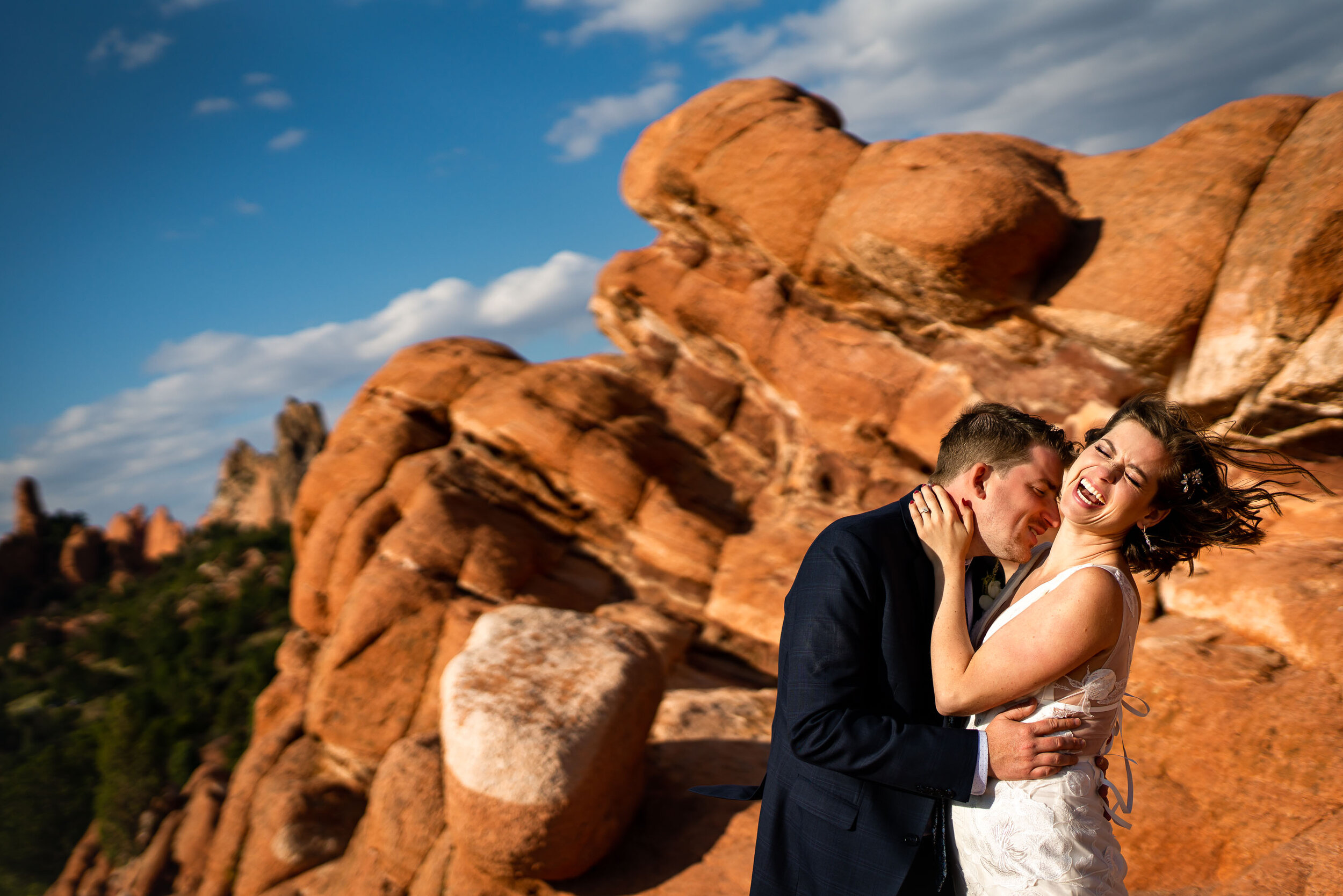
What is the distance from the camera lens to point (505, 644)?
7.59 meters

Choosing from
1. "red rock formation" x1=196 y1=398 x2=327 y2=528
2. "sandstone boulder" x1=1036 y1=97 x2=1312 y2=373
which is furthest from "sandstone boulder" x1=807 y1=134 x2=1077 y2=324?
"red rock formation" x1=196 y1=398 x2=327 y2=528

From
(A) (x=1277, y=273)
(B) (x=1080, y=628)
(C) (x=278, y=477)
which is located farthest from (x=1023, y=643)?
(C) (x=278, y=477)

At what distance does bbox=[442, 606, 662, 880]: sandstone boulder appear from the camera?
20.5 feet

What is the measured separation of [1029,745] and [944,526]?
2.28 ft

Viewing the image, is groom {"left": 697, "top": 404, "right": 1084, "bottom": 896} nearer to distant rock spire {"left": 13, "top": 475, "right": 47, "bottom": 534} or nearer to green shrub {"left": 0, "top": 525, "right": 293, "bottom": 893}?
green shrub {"left": 0, "top": 525, "right": 293, "bottom": 893}

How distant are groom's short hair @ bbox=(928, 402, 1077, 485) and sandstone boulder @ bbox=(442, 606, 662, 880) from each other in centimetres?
464

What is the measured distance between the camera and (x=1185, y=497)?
2.55m

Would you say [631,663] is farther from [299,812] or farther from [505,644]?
[299,812]

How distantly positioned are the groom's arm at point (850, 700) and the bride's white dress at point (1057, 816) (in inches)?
6.1

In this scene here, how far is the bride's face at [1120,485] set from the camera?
2482 mm

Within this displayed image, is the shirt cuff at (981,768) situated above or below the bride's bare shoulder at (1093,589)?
below

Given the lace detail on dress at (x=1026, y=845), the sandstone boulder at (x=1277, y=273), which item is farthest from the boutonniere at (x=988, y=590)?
the sandstone boulder at (x=1277, y=273)

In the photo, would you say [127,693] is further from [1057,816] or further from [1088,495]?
[1088,495]

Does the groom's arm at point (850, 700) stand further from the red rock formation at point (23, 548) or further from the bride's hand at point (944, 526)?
the red rock formation at point (23, 548)
